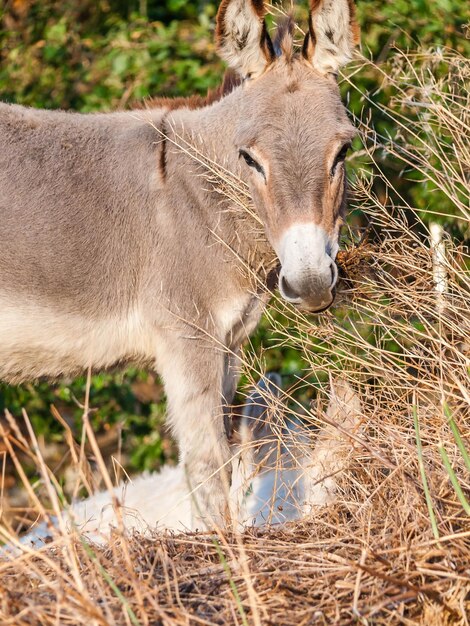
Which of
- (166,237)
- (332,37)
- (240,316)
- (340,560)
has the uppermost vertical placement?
(332,37)

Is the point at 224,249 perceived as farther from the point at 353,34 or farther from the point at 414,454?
the point at 414,454

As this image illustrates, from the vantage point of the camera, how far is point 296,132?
2998 mm

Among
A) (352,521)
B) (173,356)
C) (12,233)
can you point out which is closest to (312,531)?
(352,521)

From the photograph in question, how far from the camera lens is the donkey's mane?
357 cm

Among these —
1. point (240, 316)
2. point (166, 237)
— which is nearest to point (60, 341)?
point (166, 237)

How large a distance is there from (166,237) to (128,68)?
7.28 feet

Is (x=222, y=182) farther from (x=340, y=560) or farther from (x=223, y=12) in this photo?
(x=340, y=560)

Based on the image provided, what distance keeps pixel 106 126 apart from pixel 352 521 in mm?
1981

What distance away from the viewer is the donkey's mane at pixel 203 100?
3.57m

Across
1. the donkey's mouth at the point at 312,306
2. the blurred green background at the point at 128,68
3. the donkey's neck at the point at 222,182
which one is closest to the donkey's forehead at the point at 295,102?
the donkey's neck at the point at 222,182

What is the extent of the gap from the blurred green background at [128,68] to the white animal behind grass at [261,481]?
37.3 inches

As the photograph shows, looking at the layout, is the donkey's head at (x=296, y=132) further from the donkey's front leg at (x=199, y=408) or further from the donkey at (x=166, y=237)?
the donkey's front leg at (x=199, y=408)

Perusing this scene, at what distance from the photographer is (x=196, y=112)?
11.8 feet

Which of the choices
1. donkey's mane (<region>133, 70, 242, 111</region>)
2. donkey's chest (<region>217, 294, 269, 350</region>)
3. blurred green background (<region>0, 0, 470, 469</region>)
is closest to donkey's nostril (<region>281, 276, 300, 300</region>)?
donkey's chest (<region>217, 294, 269, 350</region>)
